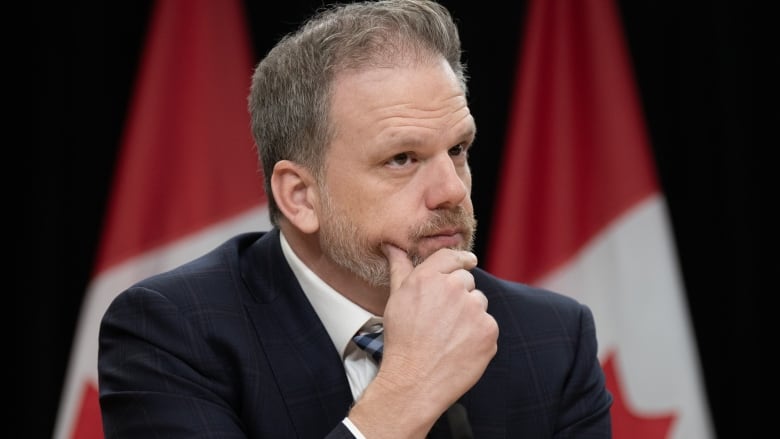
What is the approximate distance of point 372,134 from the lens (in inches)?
91.3

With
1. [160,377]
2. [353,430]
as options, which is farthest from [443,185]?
[160,377]

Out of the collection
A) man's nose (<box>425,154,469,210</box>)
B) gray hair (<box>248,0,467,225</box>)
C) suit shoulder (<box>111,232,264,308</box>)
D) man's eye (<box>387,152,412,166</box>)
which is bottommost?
suit shoulder (<box>111,232,264,308</box>)

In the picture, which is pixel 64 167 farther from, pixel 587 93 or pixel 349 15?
pixel 587 93

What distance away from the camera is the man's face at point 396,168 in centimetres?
228

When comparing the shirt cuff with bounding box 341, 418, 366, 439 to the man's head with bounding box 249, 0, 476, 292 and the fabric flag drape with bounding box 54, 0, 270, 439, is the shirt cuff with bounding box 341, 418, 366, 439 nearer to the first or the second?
the man's head with bounding box 249, 0, 476, 292

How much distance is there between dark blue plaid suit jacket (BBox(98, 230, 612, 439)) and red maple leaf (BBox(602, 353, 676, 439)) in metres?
1.02

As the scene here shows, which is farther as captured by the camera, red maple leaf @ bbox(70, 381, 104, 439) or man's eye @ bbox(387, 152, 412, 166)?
red maple leaf @ bbox(70, 381, 104, 439)

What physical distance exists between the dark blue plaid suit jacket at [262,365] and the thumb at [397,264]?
0.25 meters

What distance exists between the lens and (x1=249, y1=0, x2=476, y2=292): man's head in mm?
2293

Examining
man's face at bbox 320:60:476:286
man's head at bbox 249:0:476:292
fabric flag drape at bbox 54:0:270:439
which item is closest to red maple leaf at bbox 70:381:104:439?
fabric flag drape at bbox 54:0:270:439

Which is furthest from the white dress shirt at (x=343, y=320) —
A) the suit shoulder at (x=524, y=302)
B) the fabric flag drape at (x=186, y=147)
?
the fabric flag drape at (x=186, y=147)

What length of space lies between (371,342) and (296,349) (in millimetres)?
190

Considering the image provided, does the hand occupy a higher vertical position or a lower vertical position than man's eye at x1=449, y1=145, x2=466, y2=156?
lower

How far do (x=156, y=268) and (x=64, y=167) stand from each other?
0.51 meters
